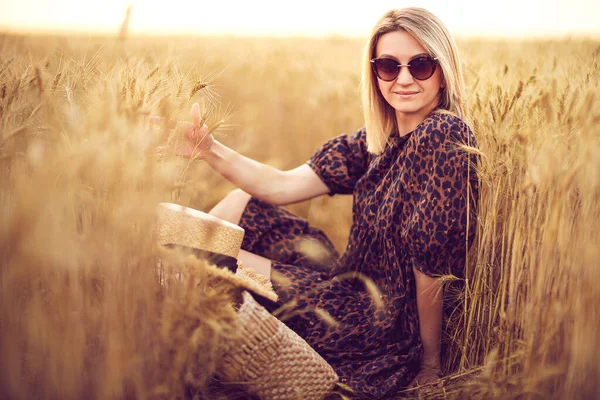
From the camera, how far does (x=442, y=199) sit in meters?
1.61

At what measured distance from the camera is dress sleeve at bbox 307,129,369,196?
217 cm

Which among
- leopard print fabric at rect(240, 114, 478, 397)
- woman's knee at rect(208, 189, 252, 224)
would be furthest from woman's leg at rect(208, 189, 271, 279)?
leopard print fabric at rect(240, 114, 478, 397)

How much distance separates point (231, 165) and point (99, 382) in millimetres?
1106

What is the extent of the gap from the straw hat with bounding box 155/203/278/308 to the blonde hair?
0.76 m

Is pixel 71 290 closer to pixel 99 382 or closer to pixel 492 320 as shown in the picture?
pixel 99 382

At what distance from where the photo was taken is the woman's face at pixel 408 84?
1817 mm

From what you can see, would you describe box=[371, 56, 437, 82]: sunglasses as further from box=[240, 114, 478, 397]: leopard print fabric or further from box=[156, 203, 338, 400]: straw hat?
box=[156, 203, 338, 400]: straw hat

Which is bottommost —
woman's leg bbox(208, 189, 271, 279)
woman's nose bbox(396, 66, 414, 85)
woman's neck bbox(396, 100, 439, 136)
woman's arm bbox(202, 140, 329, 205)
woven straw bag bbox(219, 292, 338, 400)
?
woven straw bag bbox(219, 292, 338, 400)

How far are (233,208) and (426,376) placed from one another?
103 cm

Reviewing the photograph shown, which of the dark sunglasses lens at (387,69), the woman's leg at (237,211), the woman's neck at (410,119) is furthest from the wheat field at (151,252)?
the woman's leg at (237,211)

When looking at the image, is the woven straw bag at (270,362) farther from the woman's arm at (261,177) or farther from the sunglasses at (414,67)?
the sunglasses at (414,67)

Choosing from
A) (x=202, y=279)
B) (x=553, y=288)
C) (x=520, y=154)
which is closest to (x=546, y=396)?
(x=553, y=288)

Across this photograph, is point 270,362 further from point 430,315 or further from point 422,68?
point 422,68

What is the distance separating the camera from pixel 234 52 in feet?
22.3
